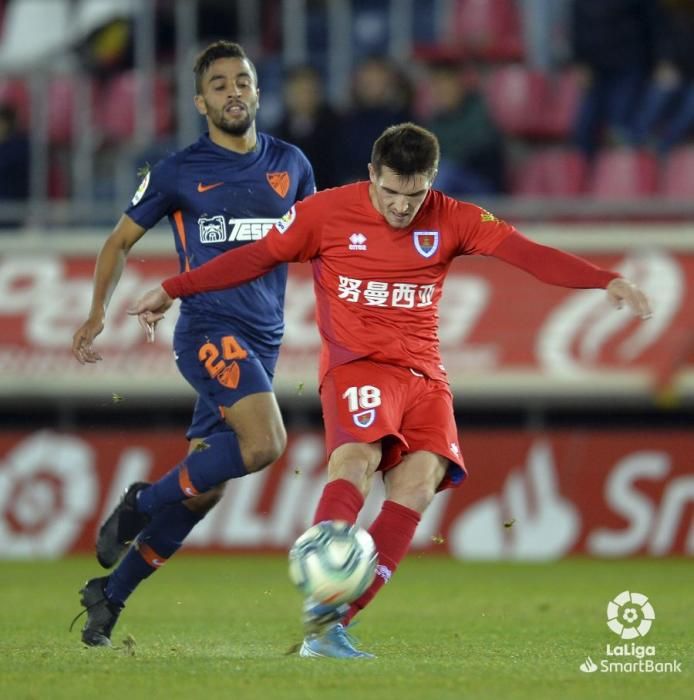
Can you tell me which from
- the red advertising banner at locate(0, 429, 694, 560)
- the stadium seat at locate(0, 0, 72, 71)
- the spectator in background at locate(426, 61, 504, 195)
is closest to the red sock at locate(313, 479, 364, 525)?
the red advertising banner at locate(0, 429, 694, 560)

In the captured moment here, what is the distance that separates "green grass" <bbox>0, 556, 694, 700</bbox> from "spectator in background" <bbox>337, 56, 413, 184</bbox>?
3470mm

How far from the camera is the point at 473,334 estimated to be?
14.0 meters

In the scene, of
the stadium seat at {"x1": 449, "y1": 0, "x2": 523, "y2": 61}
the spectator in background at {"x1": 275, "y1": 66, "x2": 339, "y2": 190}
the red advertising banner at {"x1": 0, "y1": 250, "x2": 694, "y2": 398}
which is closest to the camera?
the red advertising banner at {"x1": 0, "y1": 250, "x2": 694, "y2": 398}

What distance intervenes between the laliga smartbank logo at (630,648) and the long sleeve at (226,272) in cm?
202

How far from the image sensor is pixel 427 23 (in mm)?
16500

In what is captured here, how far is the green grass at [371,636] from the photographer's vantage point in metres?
5.75

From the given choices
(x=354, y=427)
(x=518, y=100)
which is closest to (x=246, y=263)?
(x=354, y=427)

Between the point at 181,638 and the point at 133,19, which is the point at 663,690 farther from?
the point at 133,19

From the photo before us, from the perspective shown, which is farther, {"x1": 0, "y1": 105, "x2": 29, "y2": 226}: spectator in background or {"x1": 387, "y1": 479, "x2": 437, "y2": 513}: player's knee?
{"x1": 0, "y1": 105, "x2": 29, "y2": 226}: spectator in background

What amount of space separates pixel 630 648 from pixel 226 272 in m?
2.35

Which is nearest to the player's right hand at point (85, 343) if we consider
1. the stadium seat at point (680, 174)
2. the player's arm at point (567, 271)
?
the player's arm at point (567, 271)

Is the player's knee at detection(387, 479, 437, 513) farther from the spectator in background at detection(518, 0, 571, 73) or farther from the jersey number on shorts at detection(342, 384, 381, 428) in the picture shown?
the spectator in background at detection(518, 0, 571, 73)

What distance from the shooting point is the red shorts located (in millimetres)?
6574

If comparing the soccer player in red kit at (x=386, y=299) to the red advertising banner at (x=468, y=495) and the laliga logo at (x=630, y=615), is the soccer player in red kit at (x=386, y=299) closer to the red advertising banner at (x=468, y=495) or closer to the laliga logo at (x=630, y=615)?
the laliga logo at (x=630, y=615)
